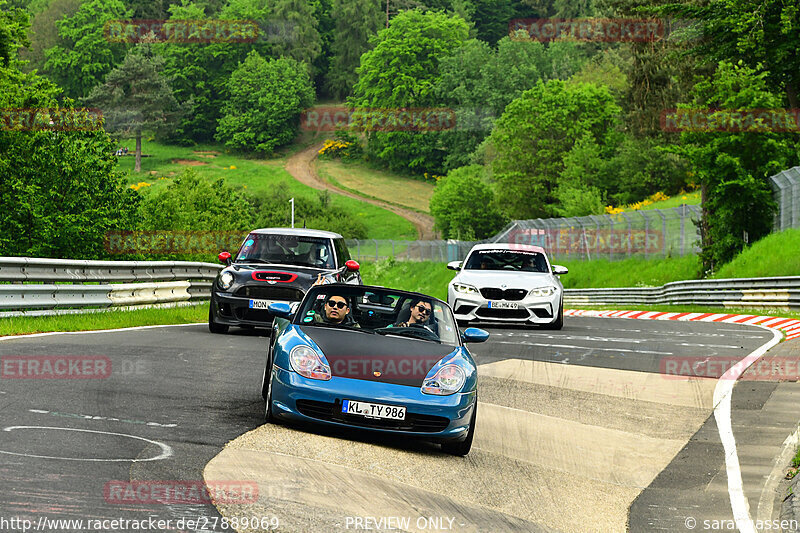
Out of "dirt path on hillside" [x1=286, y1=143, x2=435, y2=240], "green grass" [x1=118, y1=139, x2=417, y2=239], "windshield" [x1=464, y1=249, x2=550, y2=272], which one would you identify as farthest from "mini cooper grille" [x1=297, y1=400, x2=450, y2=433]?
"dirt path on hillside" [x1=286, y1=143, x2=435, y2=240]

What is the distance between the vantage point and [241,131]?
156 meters

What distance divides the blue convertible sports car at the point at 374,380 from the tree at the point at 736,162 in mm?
27298

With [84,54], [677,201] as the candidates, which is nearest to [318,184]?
[84,54]

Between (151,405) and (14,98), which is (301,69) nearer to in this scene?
(14,98)

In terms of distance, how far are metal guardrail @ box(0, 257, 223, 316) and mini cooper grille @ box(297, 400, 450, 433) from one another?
8.60 metres

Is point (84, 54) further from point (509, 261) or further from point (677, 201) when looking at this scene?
point (509, 261)

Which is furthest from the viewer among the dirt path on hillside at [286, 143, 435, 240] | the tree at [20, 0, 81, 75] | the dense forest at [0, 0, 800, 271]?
the tree at [20, 0, 81, 75]

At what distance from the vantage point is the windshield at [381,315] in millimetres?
9344

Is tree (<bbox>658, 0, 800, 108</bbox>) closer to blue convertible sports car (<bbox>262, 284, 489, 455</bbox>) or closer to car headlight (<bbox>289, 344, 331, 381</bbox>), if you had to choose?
blue convertible sports car (<bbox>262, 284, 489, 455</bbox>)

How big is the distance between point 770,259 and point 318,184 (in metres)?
105

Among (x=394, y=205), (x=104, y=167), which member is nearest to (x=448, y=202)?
(x=394, y=205)

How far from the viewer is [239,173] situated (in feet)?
459

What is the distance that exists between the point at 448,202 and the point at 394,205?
2723 centimetres

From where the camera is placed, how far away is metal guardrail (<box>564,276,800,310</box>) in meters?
27.4
